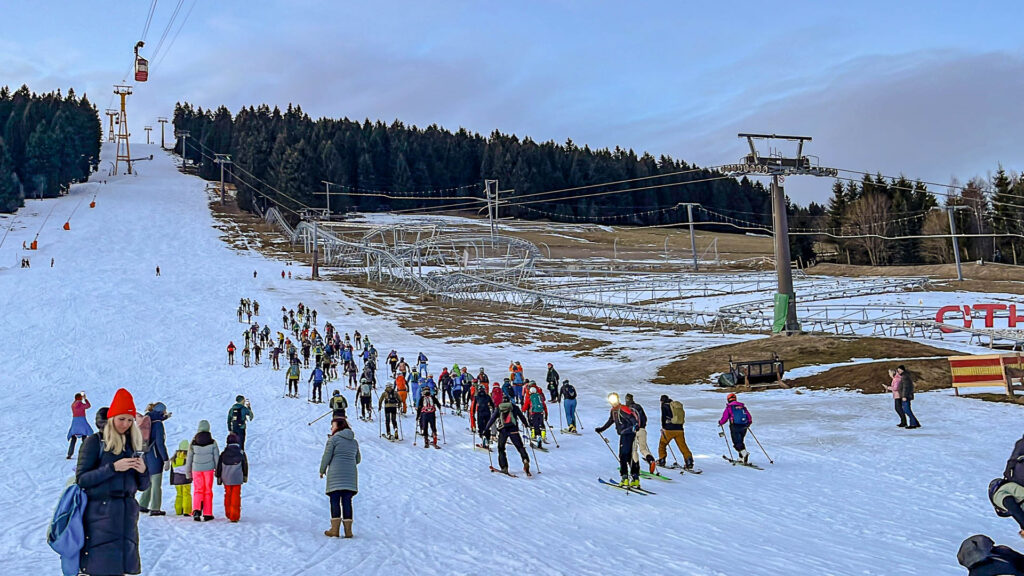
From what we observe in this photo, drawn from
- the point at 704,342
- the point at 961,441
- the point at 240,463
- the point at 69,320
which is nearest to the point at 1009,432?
the point at 961,441

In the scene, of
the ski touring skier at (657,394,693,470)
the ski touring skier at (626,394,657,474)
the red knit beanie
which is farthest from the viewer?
the ski touring skier at (657,394,693,470)

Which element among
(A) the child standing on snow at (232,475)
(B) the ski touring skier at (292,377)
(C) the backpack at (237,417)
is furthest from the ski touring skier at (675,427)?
(B) the ski touring skier at (292,377)

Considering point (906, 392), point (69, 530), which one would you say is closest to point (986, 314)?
point (906, 392)

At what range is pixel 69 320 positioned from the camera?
4047cm

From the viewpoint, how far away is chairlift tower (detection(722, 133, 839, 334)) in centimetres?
3328

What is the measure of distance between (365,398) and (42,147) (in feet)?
380

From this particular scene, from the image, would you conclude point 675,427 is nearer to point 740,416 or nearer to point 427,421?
point 740,416

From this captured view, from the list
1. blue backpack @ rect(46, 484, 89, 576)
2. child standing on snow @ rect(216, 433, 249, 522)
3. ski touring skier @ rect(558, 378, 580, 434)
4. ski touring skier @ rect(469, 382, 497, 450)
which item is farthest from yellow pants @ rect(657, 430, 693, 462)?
blue backpack @ rect(46, 484, 89, 576)

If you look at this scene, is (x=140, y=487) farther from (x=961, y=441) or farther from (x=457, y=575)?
(x=961, y=441)

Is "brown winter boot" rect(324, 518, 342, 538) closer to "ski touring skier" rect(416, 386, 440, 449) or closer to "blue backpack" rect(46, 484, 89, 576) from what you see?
"blue backpack" rect(46, 484, 89, 576)

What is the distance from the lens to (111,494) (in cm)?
532

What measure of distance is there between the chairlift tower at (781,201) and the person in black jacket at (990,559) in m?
30.4

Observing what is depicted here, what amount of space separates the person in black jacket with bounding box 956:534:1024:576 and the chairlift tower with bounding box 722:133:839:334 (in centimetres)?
3037

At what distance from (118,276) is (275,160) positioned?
60.7 m
